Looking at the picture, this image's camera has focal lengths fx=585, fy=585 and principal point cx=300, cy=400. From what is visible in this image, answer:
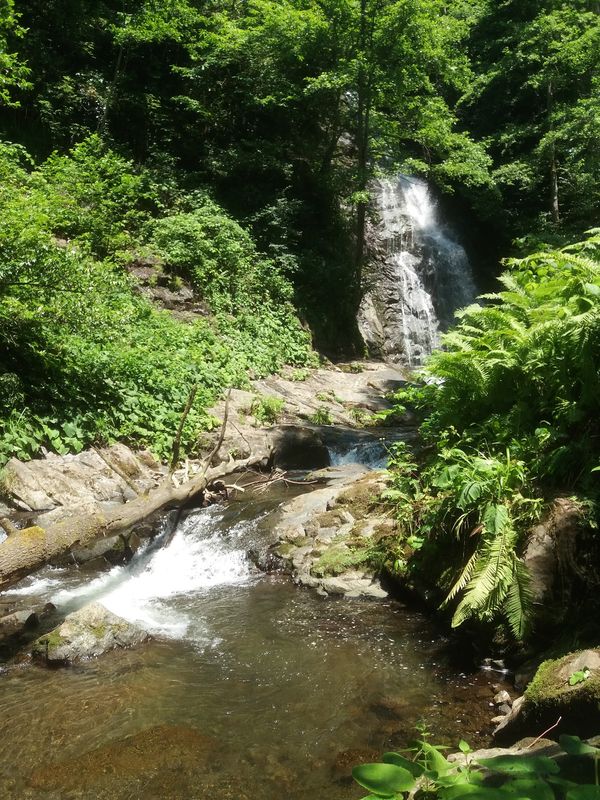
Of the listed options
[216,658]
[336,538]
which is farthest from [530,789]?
[336,538]

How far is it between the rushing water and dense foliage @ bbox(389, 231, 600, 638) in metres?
0.72

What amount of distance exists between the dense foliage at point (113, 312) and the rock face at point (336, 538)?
3499 millimetres

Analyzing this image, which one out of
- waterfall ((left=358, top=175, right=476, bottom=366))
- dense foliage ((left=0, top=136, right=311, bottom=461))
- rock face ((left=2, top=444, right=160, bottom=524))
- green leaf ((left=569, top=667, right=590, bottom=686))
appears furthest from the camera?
waterfall ((left=358, top=175, right=476, bottom=366))

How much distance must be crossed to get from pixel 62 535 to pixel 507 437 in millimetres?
4149

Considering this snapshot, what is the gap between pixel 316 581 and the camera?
6.42m

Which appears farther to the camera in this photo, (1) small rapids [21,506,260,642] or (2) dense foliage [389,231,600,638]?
(1) small rapids [21,506,260,642]

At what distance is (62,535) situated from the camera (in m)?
5.31

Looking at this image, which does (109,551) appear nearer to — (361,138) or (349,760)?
(349,760)

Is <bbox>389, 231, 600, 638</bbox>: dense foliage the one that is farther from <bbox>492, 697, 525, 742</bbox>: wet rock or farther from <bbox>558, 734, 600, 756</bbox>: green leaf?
<bbox>558, 734, 600, 756</bbox>: green leaf

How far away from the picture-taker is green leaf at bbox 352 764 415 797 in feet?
4.58

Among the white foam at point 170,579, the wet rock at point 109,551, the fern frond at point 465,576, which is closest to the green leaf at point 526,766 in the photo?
the fern frond at point 465,576

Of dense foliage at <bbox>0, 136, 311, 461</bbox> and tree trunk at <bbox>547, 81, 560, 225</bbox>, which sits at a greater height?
tree trunk at <bbox>547, 81, 560, 225</bbox>

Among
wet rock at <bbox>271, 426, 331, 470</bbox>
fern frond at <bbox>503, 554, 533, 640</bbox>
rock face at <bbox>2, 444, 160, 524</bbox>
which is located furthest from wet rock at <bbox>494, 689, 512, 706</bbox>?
wet rock at <bbox>271, 426, 331, 470</bbox>

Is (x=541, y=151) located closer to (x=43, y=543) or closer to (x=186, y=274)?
(x=186, y=274)
